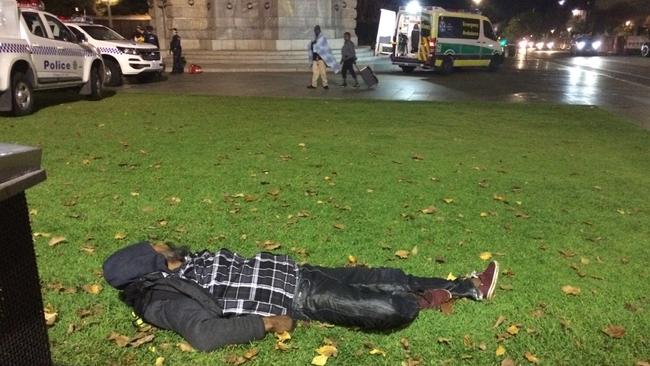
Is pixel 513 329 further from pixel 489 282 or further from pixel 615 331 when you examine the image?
pixel 615 331

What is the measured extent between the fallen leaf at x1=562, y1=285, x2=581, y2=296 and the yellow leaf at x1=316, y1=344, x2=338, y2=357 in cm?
175

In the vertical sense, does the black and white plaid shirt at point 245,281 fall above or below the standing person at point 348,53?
below

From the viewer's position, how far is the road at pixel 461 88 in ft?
49.6

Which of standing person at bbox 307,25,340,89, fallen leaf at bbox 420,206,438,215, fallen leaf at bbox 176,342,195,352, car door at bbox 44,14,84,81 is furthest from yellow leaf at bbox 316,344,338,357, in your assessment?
standing person at bbox 307,25,340,89

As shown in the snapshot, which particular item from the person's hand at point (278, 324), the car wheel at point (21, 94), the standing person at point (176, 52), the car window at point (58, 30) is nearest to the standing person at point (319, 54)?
the car window at point (58, 30)

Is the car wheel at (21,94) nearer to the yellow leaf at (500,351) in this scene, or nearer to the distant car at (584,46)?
the yellow leaf at (500,351)

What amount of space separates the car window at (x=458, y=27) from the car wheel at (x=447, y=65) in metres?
0.89

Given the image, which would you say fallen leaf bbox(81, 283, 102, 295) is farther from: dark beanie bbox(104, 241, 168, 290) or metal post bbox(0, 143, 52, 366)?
metal post bbox(0, 143, 52, 366)

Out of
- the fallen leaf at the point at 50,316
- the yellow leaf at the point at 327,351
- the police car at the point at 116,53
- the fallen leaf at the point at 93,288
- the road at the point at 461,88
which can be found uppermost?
the police car at the point at 116,53

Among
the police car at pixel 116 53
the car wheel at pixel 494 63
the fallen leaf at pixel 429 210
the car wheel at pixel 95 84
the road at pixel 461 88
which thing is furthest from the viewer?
the car wheel at pixel 494 63

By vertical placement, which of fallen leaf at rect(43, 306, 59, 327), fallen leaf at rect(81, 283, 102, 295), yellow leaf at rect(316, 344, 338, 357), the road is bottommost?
the road

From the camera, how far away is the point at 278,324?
3188 millimetres

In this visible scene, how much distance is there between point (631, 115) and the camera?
1255 cm

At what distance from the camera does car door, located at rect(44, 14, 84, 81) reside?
12594 mm
